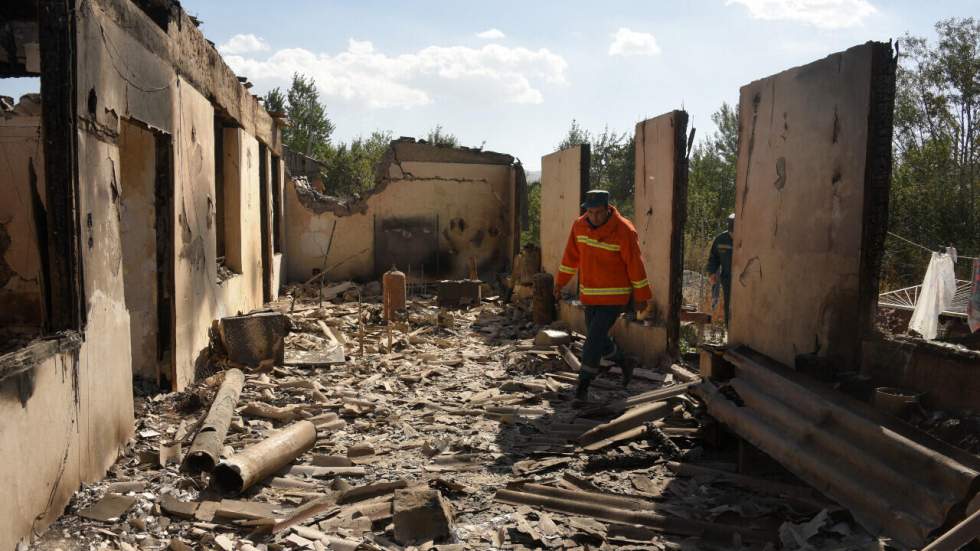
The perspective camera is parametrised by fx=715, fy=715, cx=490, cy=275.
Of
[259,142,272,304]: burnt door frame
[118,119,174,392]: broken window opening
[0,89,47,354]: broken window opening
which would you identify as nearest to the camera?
[118,119,174,392]: broken window opening

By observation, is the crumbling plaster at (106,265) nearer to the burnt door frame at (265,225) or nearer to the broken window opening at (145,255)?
the broken window opening at (145,255)

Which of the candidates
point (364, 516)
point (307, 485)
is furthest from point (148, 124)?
point (364, 516)

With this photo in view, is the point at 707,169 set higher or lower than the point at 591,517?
higher

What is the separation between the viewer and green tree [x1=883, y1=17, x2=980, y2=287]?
1823 cm

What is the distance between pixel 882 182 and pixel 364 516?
389 centimetres

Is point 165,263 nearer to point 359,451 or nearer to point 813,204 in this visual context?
point 359,451

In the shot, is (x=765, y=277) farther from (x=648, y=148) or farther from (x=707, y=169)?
(x=707, y=169)

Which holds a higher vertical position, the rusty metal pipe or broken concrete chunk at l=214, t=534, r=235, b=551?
the rusty metal pipe

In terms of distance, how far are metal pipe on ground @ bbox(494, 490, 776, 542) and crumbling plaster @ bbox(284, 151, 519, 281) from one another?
12729 mm

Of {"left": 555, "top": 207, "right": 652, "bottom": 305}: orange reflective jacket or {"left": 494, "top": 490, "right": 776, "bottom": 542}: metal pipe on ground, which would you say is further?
{"left": 555, "top": 207, "right": 652, "bottom": 305}: orange reflective jacket

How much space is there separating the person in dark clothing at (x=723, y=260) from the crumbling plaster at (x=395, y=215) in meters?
8.03

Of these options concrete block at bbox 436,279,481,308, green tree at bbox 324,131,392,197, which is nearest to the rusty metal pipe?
concrete block at bbox 436,279,481,308

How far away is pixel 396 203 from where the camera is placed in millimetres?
17031

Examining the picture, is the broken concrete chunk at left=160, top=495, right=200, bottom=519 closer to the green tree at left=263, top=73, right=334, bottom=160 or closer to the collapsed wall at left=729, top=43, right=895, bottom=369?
the collapsed wall at left=729, top=43, right=895, bottom=369
